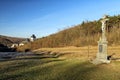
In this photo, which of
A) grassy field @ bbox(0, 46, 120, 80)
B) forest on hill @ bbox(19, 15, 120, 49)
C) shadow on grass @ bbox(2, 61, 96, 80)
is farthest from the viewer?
forest on hill @ bbox(19, 15, 120, 49)

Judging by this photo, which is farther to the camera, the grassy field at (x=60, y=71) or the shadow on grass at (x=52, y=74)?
the grassy field at (x=60, y=71)

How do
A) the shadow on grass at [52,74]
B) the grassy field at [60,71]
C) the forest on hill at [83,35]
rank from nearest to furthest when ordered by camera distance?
the shadow on grass at [52,74] → the grassy field at [60,71] → the forest on hill at [83,35]

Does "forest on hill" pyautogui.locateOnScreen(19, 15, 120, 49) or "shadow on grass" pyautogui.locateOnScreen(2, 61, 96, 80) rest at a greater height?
"forest on hill" pyautogui.locateOnScreen(19, 15, 120, 49)

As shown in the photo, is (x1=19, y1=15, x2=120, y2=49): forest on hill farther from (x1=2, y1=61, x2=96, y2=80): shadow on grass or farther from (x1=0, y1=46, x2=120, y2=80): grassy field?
(x1=2, y1=61, x2=96, y2=80): shadow on grass

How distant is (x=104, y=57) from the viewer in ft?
79.6

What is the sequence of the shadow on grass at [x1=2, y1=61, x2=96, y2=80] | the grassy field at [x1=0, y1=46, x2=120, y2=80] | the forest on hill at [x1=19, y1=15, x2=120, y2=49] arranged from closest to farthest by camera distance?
the shadow on grass at [x1=2, y1=61, x2=96, y2=80] → the grassy field at [x1=0, y1=46, x2=120, y2=80] → the forest on hill at [x1=19, y1=15, x2=120, y2=49]

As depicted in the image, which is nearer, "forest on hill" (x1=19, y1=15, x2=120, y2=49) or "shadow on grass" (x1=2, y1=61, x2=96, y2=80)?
"shadow on grass" (x1=2, y1=61, x2=96, y2=80)

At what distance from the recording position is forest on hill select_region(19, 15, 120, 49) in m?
51.2

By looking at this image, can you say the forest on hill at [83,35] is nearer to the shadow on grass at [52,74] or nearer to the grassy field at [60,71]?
the grassy field at [60,71]

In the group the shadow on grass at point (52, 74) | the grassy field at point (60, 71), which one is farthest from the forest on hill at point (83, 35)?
the shadow on grass at point (52, 74)

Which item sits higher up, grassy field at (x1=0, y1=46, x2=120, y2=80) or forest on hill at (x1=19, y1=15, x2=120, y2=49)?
forest on hill at (x1=19, y1=15, x2=120, y2=49)

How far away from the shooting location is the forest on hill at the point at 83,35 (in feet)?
168

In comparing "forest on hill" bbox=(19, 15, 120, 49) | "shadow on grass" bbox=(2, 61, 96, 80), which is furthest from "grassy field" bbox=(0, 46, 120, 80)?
"forest on hill" bbox=(19, 15, 120, 49)

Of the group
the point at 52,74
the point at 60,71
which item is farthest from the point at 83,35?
the point at 52,74
